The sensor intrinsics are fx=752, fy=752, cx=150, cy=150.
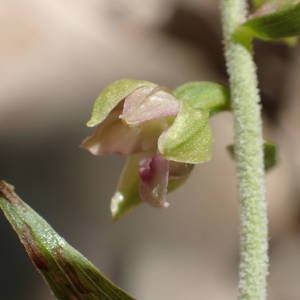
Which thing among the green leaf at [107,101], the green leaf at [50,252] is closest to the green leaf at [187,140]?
the green leaf at [107,101]

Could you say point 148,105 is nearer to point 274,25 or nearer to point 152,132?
point 152,132

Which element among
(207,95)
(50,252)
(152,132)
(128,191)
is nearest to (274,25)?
(207,95)

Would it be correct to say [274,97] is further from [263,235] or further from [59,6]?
[263,235]

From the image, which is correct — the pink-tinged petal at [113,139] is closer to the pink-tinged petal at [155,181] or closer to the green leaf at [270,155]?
the pink-tinged petal at [155,181]

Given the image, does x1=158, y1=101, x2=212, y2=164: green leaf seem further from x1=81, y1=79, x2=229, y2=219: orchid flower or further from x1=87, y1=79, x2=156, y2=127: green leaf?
x1=87, y1=79, x2=156, y2=127: green leaf

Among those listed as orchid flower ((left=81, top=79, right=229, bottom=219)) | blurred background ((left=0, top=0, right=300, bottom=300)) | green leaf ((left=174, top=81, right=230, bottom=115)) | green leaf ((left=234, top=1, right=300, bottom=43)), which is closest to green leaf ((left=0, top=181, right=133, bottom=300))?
orchid flower ((left=81, top=79, right=229, bottom=219))

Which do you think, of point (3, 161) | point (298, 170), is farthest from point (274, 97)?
point (3, 161)

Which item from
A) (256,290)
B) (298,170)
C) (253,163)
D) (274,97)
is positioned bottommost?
(256,290)
